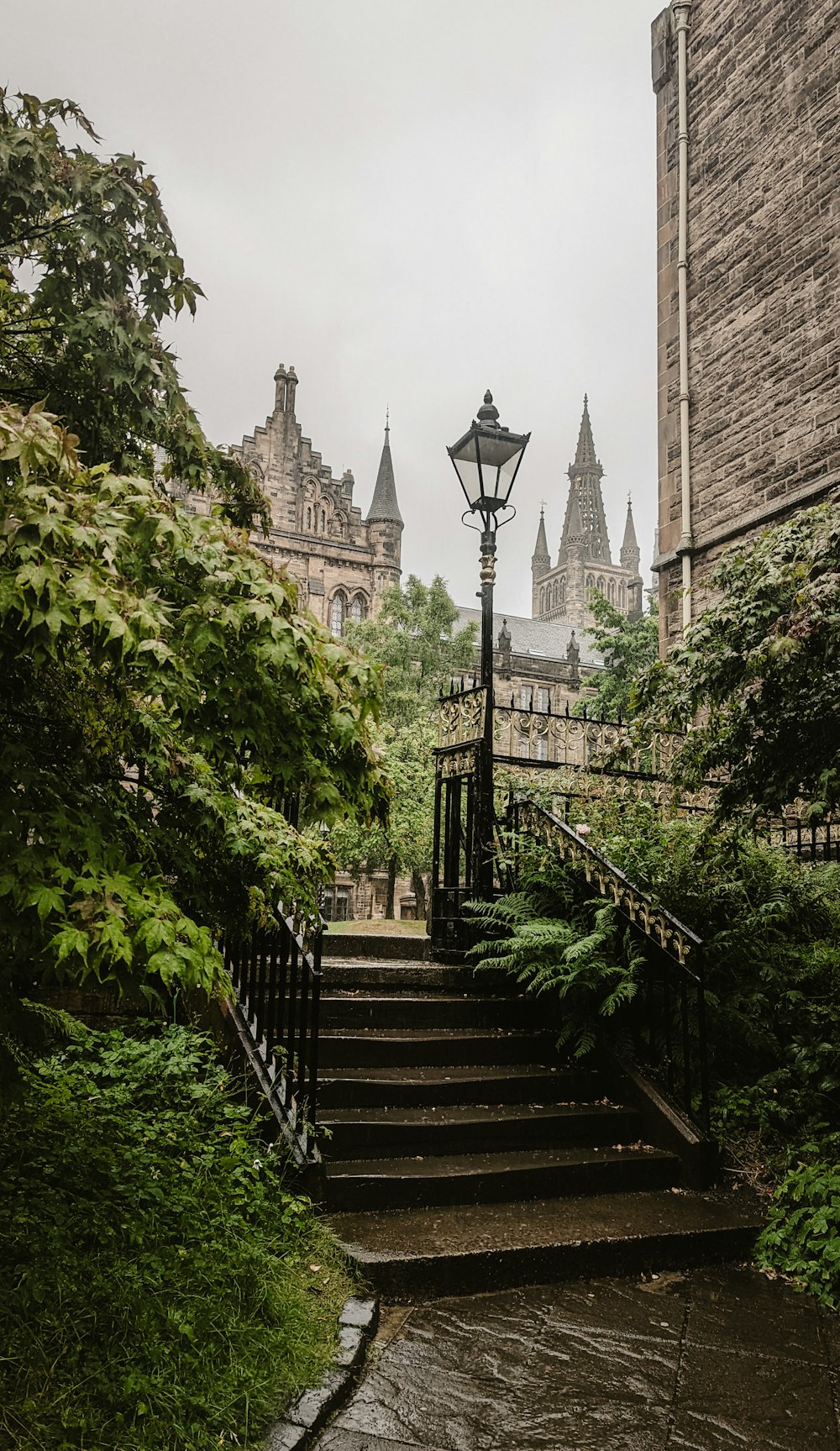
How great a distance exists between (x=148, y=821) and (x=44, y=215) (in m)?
4.29

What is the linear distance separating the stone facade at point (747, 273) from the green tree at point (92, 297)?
748cm

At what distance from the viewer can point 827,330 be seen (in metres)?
11.5

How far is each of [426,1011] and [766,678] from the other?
3086mm

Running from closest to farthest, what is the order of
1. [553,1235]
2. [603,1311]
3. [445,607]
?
[603,1311]
[553,1235]
[445,607]

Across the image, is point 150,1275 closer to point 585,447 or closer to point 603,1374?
point 603,1374

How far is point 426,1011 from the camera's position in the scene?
6.46 m

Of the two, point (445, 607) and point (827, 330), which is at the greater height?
point (445, 607)

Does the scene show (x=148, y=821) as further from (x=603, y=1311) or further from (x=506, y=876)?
(x=506, y=876)

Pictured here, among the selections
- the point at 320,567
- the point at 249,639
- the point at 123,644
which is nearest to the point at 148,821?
the point at 249,639

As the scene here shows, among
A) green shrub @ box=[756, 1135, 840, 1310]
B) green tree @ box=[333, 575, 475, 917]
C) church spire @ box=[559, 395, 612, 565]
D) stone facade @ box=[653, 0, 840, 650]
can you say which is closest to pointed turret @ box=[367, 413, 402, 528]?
green tree @ box=[333, 575, 475, 917]

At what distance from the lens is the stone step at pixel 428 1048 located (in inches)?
227

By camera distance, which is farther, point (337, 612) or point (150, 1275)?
point (337, 612)

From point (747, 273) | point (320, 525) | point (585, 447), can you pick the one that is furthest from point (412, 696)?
point (585, 447)

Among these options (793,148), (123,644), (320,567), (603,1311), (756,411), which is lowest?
(603,1311)
